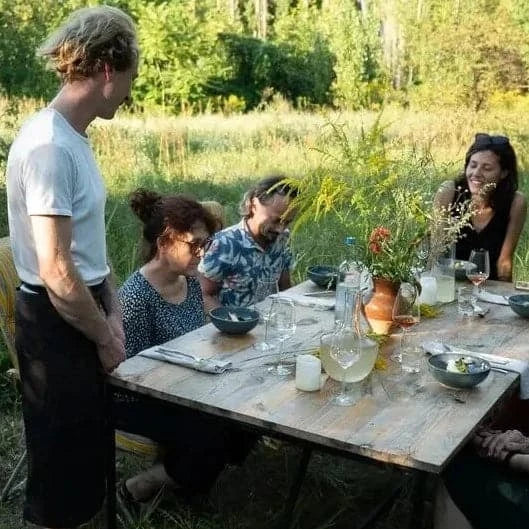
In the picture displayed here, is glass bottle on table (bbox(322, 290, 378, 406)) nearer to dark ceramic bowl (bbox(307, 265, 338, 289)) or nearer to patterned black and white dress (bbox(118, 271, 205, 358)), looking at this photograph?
patterned black and white dress (bbox(118, 271, 205, 358))

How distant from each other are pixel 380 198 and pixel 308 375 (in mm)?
690

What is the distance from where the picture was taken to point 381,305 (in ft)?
8.28

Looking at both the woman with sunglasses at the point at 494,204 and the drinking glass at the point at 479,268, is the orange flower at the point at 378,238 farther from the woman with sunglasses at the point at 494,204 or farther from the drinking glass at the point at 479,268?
the woman with sunglasses at the point at 494,204

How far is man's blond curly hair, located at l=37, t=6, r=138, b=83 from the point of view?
2010 millimetres

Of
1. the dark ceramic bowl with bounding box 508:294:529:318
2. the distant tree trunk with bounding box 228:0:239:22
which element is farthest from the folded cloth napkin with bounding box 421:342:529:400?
the distant tree trunk with bounding box 228:0:239:22

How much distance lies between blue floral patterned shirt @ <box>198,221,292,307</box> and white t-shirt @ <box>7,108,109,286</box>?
118 centimetres

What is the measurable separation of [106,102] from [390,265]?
1.06m

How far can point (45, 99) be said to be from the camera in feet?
27.9

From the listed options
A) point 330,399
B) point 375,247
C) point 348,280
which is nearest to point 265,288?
point 348,280

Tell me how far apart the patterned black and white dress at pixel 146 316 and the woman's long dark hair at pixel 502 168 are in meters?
1.84

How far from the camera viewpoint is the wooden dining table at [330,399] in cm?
182

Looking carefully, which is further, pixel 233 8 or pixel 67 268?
pixel 233 8

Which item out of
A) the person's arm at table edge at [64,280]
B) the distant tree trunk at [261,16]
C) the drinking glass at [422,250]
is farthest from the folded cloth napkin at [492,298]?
the distant tree trunk at [261,16]

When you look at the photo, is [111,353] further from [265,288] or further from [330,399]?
[265,288]
